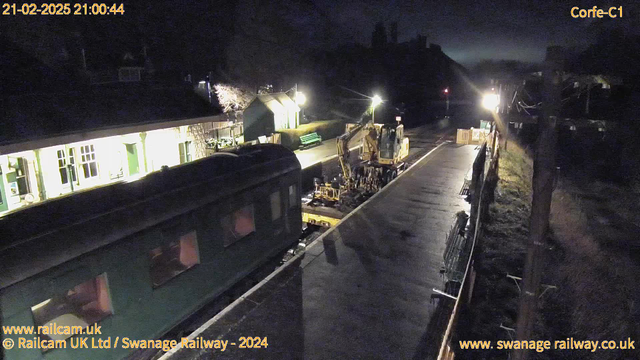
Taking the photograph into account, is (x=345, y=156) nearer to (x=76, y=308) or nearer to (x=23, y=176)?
(x=23, y=176)

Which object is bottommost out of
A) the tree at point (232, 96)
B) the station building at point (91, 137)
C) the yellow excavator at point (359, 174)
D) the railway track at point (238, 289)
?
the railway track at point (238, 289)

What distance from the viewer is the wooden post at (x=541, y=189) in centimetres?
387

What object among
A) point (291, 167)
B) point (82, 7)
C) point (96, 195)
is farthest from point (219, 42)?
point (96, 195)

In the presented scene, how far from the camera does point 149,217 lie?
754 cm

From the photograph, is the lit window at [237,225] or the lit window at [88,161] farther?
the lit window at [88,161]

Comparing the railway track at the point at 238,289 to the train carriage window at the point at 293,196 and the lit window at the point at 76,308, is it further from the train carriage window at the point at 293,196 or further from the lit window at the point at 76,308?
the train carriage window at the point at 293,196

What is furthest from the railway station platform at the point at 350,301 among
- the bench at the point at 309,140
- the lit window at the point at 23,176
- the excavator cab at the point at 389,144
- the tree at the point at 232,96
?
the tree at the point at 232,96

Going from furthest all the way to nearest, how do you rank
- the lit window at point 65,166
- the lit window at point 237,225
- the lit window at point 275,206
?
the lit window at point 65,166, the lit window at point 275,206, the lit window at point 237,225

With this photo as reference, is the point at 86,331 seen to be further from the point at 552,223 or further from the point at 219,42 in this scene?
the point at 219,42

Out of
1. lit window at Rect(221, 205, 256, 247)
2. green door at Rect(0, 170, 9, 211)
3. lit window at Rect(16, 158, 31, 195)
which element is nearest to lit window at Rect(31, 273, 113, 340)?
lit window at Rect(221, 205, 256, 247)


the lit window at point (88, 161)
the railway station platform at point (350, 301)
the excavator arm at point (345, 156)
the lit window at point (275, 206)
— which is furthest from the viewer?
the excavator arm at point (345, 156)

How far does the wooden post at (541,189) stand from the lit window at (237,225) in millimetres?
6918

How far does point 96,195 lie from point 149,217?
1.07m

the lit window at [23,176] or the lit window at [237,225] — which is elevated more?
the lit window at [23,176]
